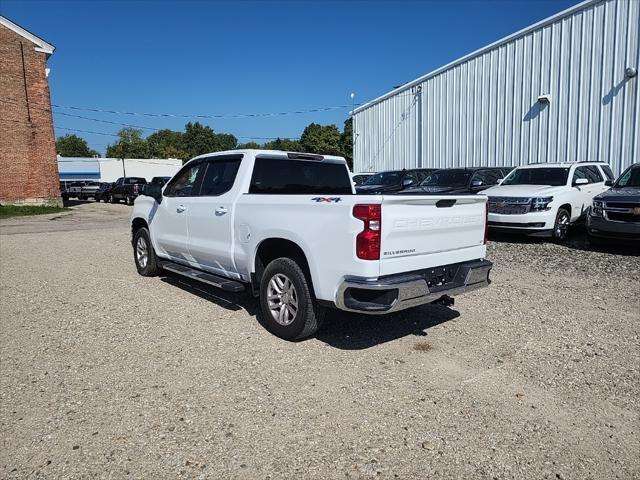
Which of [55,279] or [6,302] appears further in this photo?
[55,279]

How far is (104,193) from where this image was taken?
121 feet

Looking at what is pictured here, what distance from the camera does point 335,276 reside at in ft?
14.0

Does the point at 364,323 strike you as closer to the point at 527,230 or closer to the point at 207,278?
the point at 207,278

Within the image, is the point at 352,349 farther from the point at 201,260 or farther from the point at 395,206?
the point at 201,260

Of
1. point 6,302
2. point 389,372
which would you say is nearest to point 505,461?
point 389,372

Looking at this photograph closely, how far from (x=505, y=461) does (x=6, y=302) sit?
6.42 metres

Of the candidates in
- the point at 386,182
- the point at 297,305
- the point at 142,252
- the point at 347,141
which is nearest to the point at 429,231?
the point at 297,305

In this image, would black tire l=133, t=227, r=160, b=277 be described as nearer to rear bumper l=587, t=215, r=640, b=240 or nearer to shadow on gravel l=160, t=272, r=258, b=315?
shadow on gravel l=160, t=272, r=258, b=315

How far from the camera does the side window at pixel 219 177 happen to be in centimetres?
589

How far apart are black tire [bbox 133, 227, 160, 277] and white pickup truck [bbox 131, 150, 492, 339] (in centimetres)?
98

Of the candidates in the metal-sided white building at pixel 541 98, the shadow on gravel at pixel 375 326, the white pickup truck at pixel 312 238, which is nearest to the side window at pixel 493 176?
the metal-sided white building at pixel 541 98

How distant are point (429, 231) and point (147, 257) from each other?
16.6 ft

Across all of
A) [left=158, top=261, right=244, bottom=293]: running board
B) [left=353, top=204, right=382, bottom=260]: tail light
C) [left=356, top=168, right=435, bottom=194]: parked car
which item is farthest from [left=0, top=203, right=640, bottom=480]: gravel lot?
[left=356, top=168, right=435, bottom=194]: parked car

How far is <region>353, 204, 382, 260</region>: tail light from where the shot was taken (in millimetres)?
4043
